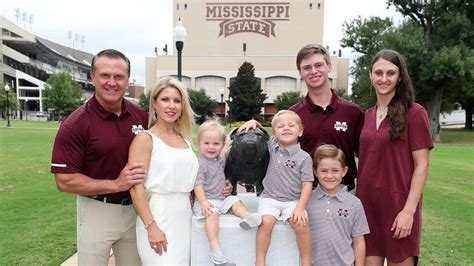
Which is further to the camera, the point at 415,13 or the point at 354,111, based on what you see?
the point at 415,13

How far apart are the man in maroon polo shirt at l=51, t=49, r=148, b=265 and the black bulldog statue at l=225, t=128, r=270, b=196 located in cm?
78

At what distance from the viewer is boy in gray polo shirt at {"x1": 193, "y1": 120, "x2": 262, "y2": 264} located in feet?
9.98

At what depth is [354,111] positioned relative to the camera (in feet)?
11.7

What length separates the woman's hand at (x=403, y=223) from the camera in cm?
296

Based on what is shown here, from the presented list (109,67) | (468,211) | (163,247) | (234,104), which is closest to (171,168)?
(163,247)

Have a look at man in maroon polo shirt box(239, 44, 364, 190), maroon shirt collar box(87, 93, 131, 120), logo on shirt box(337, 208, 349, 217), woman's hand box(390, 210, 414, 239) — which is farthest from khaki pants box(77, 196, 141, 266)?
woman's hand box(390, 210, 414, 239)

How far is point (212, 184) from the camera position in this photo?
3211 millimetres

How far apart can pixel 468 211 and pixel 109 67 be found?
752 cm

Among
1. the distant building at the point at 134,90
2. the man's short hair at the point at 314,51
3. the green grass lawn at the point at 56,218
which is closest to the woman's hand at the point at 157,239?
the man's short hair at the point at 314,51

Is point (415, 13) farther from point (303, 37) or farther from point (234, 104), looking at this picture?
point (303, 37)

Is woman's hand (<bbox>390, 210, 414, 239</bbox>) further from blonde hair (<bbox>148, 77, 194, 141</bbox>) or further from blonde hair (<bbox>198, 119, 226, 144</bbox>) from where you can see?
blonde hair (<bbox>148, 77, 194, 141</bbox>)

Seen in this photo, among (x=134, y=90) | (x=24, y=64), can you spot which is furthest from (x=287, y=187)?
(x=134, y=90)

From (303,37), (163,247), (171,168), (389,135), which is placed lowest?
(163,247)

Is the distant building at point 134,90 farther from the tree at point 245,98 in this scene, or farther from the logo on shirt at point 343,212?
the logo on shirt at point 343,212
